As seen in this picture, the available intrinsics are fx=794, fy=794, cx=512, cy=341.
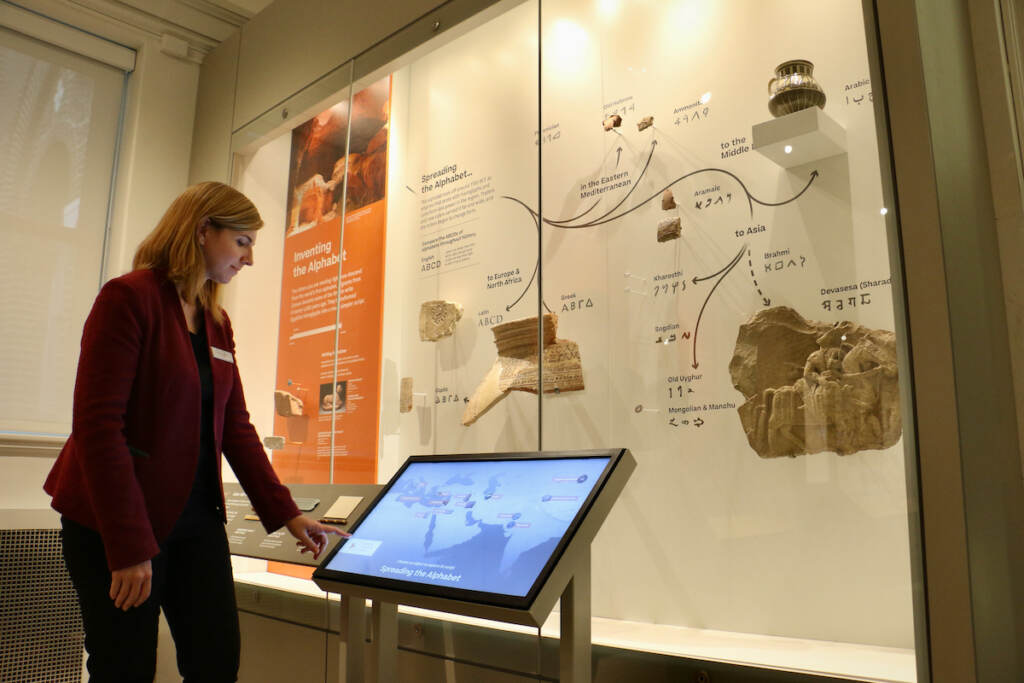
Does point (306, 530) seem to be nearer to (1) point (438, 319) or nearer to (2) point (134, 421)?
(2) point (134, 421)

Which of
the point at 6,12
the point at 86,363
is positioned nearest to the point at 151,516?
the point at 86,363

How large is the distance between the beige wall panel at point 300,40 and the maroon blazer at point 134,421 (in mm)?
1738

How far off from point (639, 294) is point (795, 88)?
79 cm

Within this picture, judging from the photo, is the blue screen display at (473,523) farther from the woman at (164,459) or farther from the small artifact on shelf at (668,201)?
the small artifact on shelf at (668,201)

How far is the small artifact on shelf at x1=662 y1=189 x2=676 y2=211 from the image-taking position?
2.62 meters

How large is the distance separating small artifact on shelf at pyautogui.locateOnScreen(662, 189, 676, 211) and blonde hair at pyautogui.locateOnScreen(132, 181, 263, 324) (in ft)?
4.40

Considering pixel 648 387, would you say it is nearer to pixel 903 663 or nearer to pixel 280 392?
pixel 903 663

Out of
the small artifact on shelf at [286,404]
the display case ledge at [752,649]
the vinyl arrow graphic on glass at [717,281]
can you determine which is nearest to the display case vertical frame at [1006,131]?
the display case ledge at [752,649]

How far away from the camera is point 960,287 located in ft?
5.08

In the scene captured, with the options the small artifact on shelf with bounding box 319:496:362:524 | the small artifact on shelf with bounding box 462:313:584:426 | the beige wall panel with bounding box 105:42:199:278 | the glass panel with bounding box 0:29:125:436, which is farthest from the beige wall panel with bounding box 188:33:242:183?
the small artifact on shelf with bounding box 319:496:362:524

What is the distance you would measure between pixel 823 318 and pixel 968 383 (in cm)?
66

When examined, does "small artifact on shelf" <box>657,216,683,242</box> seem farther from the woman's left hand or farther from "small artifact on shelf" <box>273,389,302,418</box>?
"small artifact on shelf" <box>273,389,302,418</box>

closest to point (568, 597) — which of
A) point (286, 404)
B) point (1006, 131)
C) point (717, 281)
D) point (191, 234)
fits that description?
point (191, 234)

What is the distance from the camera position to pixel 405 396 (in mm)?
3123
